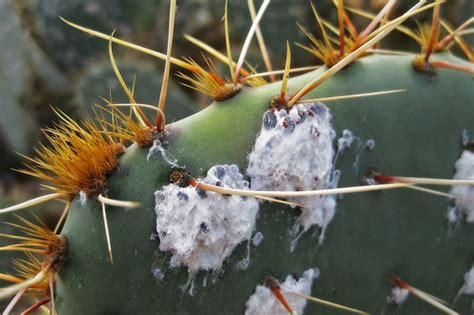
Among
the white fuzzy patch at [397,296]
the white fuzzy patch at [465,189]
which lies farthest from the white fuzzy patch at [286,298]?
the white fuzzy patch at [465,189]

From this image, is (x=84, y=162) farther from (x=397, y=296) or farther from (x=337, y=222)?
(x=397, y=296)

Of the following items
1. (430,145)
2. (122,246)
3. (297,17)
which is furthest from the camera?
(297,17)

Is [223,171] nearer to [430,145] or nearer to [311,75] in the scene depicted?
[311,75]

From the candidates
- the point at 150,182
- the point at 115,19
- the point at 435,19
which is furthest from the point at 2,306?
the point at 435,19

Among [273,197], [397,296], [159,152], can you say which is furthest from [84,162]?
[397,296]

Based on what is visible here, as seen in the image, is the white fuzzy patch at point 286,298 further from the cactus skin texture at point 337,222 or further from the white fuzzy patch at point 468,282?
the white fuzzy patch at point 468,282

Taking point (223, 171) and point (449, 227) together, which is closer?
point (223, 171)
